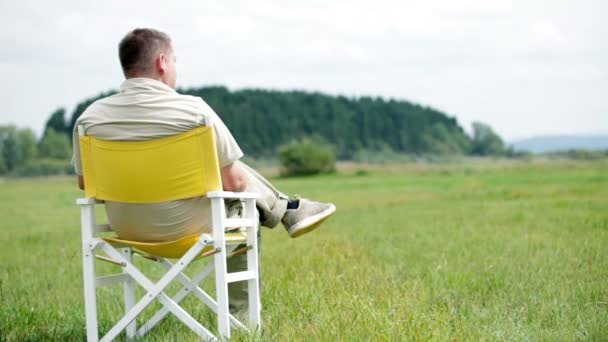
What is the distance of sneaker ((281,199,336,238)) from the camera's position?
3.96m

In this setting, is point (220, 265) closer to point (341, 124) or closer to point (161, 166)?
point (161, 166)

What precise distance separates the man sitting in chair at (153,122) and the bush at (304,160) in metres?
62.1

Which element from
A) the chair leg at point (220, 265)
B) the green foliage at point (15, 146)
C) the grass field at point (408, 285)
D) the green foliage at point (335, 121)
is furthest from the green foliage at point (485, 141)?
the chair leg at point (220, 265)

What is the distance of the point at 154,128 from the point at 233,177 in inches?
19.5

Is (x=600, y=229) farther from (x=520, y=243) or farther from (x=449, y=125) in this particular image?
(x=449, y=125)

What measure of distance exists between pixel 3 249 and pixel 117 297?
18.1 feet

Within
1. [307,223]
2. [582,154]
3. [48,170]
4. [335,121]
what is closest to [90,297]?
[307,223]

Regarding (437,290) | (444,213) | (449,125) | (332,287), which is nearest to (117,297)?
(332,287)

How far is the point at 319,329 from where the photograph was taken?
140 inches

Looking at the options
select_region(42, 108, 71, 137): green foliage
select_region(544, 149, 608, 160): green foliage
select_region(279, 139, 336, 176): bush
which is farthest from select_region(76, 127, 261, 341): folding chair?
select_region(42, 108, 71, 137): green foliage

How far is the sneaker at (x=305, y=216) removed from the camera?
3.96m

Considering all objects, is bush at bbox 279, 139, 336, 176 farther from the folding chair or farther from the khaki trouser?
the folding chair

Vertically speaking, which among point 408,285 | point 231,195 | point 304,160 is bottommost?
point 304,160

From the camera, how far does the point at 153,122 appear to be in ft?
11.2
